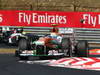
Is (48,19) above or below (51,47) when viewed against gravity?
above

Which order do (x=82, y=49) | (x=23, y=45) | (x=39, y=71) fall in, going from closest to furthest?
(x=39, y=71), (x=82, y=49), (x=23, y=45)

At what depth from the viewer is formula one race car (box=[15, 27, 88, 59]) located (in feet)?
51.0

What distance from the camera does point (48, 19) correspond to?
83.6 ft

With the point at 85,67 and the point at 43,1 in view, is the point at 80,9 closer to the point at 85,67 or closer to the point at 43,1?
the point at 43,1

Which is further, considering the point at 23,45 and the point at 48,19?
the point at 48,19

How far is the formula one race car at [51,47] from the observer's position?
15531 mm

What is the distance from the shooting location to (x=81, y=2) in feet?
115

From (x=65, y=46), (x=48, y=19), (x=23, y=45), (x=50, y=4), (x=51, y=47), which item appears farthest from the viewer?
(x=50, y=4)

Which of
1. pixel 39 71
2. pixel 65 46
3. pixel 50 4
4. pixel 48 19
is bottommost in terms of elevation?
pixel 39 71

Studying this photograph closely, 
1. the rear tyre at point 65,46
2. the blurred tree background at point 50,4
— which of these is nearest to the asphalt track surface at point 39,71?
the rear tyre at point 65,46

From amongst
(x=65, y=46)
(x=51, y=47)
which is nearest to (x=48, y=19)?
(x=51, y=47)

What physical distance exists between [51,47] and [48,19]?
9.53 meters

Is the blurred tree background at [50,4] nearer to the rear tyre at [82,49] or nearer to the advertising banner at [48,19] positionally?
the advertising banner at [48,19]

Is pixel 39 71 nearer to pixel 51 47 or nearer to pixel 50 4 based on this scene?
pixel 51 47
